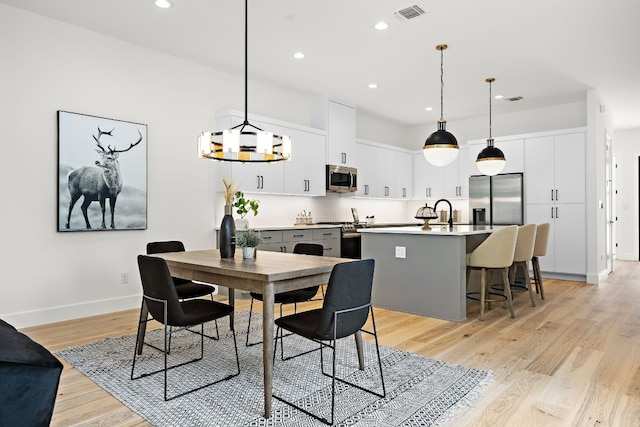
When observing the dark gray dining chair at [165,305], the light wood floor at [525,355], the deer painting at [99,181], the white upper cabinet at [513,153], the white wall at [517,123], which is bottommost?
the light wood floor at [525,355]

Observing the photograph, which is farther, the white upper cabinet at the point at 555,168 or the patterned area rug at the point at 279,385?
the white upper cabinet at the point at 555,168

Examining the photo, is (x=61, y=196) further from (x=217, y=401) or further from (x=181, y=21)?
(x=217, y=401)

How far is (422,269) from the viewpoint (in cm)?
431

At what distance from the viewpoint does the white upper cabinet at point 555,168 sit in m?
6.48

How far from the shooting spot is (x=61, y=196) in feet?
13.3

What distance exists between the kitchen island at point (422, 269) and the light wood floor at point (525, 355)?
0.56 feet

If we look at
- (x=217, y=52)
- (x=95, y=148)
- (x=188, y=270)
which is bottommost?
(x=188, y=270)

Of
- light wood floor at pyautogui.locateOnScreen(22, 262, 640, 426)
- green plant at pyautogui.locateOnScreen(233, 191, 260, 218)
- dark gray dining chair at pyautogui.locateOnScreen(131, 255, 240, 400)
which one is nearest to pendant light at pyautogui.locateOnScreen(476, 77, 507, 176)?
light wood floor at pyautogui.locateOnScreen(22, 262, 640, 426)

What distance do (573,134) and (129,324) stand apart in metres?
6.54

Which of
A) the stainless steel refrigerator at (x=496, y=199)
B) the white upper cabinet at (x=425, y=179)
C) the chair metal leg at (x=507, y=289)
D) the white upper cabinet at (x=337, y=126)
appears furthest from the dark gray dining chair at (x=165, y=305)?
the white upper cabinet at (x=425, y=179)

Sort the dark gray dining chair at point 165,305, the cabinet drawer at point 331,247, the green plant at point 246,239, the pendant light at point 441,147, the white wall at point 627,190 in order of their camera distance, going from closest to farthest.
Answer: the dark gray dining chair at point 165,305 < the green plant at point 246,239 < the pendant light at point 441,147 < the cabinet drawer at point 331,247 < the white wall at point 627,190

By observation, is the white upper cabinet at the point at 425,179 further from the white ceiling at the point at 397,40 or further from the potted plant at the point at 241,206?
the potted plant at the point at 241,206

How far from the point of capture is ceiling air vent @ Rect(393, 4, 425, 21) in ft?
12.4

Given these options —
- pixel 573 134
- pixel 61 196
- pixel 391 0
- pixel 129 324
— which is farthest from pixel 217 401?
pixel 573 134
